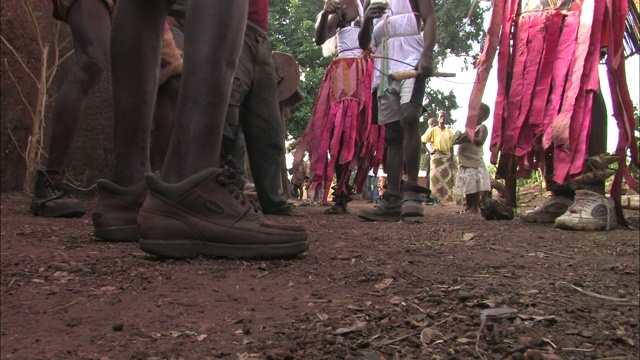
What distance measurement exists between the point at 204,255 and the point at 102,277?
0.28 m

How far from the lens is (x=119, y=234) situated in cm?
194

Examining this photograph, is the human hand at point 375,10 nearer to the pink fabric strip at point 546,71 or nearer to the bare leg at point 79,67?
the pink fabric strip at point 546,71

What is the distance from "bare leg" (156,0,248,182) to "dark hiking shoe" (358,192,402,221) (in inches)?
87.7

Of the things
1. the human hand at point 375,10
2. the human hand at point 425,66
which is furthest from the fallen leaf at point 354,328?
the human hand at point 375,10

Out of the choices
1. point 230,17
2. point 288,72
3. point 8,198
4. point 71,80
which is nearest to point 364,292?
point 230,17

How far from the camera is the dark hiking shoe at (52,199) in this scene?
8.99ft

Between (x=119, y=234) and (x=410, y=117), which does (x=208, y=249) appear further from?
(x=410, y=117)

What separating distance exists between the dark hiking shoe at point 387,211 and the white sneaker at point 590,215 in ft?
3.37

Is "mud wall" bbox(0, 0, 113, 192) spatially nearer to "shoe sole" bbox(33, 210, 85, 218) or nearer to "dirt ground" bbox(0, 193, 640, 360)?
"shoe sole" bbox(33, 210, 85, 218)

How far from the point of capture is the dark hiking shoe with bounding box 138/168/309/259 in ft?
5.08

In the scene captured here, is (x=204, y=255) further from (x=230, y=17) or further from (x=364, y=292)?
(x=230, y=17)

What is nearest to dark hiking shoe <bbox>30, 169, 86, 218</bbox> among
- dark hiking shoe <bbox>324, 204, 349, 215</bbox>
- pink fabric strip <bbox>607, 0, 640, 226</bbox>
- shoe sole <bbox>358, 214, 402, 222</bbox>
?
shoe sole <bbox>358, 214, 402, 222</bbox>

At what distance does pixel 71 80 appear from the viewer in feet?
9.20

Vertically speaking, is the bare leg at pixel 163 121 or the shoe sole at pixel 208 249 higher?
the bare leg at pixel 163 121
